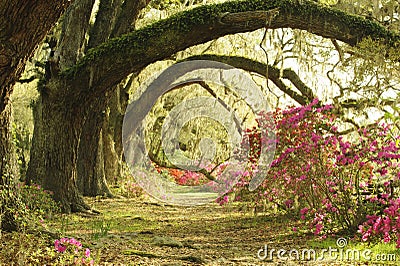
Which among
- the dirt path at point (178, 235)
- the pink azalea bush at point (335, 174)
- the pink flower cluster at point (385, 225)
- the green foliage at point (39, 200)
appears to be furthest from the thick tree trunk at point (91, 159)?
the pink flower cluster at point (385, 225)

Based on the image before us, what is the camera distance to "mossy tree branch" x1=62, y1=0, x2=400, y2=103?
307 inches

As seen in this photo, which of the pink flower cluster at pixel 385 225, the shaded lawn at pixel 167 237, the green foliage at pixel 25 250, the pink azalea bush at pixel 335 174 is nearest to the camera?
the green foliage at pixel 25 250

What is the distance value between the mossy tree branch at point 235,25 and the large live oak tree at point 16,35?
3.25 metres

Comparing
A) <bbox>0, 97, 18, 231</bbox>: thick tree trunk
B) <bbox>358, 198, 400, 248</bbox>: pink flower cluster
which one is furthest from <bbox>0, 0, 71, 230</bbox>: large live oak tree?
<bbox>358, 198, 400, 248</bbox>: pink flower cluster

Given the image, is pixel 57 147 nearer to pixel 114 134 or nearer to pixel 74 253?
pixel 74 253

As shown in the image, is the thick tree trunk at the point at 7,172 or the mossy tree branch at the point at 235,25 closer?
the thick tree trunk at the point at 7,172

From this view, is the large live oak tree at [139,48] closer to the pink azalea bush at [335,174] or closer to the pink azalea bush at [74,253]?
the pink azalea bush at [335,174]

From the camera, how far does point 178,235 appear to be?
754cm

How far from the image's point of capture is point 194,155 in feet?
67.3

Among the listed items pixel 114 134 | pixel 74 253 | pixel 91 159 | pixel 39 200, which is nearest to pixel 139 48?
pixel 39 200

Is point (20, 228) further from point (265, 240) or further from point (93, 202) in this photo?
point (93, 202)

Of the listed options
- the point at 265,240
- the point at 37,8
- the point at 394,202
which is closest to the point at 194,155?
the point at 265,240

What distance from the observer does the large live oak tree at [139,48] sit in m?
7.86

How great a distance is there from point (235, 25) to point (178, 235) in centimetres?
309
